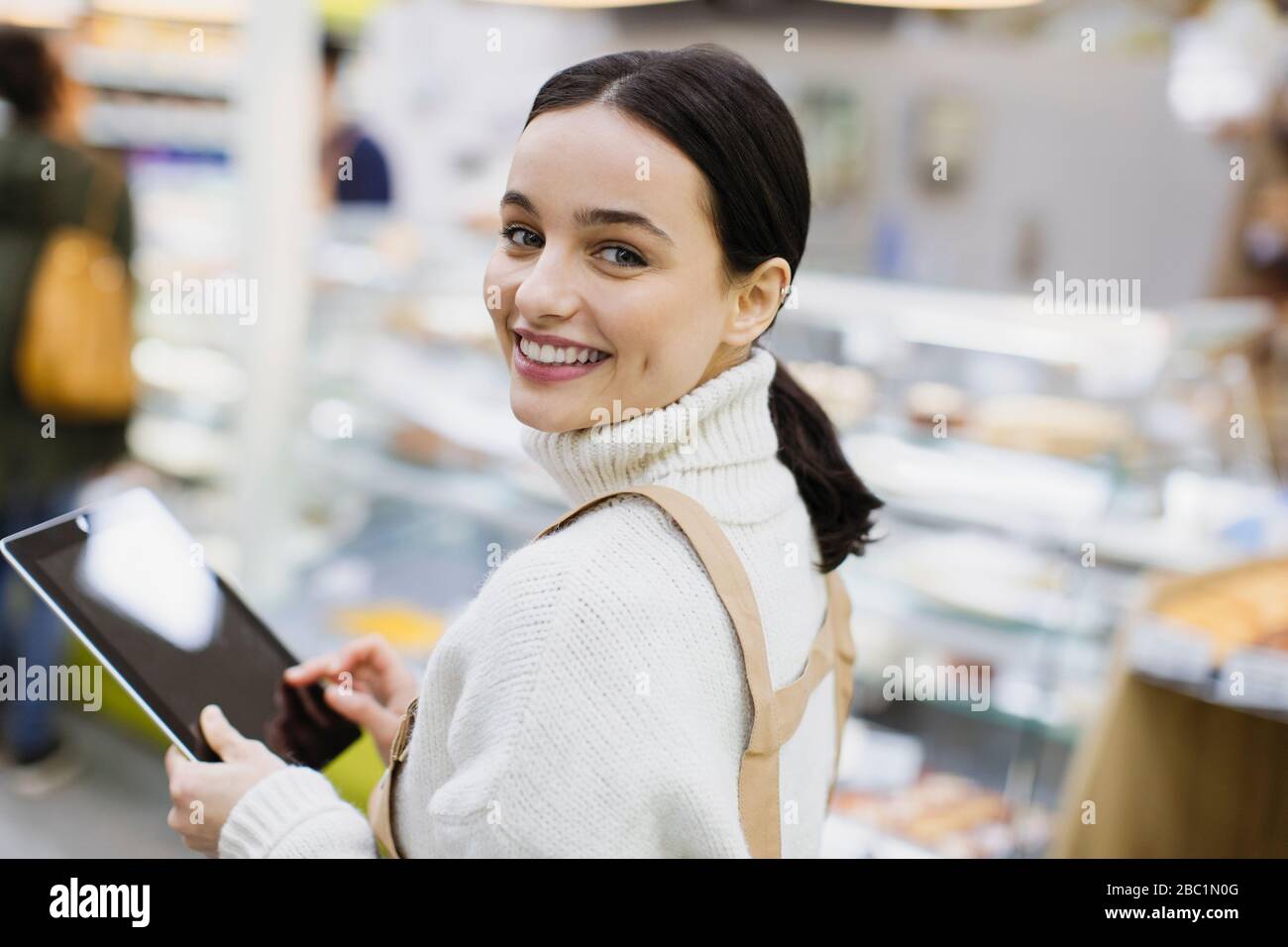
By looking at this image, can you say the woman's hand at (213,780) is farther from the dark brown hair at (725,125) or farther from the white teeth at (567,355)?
the dark brown hair at (725,125)

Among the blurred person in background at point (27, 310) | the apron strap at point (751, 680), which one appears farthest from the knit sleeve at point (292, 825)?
the blurred person in background at point (27, 310)

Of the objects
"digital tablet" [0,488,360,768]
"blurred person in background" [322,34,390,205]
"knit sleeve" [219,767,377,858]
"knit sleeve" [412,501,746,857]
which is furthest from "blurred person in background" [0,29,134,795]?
"knit sleeve" [412,501,746,857]

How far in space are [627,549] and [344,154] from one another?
12.5ft

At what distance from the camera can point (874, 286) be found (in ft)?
10.9

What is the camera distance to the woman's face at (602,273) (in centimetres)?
98

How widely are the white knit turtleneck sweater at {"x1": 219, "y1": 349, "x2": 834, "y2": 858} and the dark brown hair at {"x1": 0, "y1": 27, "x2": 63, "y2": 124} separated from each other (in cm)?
303

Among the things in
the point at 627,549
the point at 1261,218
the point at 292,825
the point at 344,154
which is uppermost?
the point at 344,154

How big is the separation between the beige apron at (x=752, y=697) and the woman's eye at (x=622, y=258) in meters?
0.19

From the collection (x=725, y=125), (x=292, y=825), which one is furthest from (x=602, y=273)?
(x=292, y=825)

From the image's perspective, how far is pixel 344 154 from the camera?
440 cm

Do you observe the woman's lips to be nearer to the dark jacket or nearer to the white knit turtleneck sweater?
the white knit turtleneck sweater

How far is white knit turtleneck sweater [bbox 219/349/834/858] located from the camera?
3.03 feet

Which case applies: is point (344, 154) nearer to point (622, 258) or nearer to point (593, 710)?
point (622, 258)

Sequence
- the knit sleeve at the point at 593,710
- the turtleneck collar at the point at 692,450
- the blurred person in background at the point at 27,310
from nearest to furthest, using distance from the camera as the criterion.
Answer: the knit sleeve at the point at 593,710, the turtleneck collar at the point at 692,450, the blurred person in background at the point at 27,310
